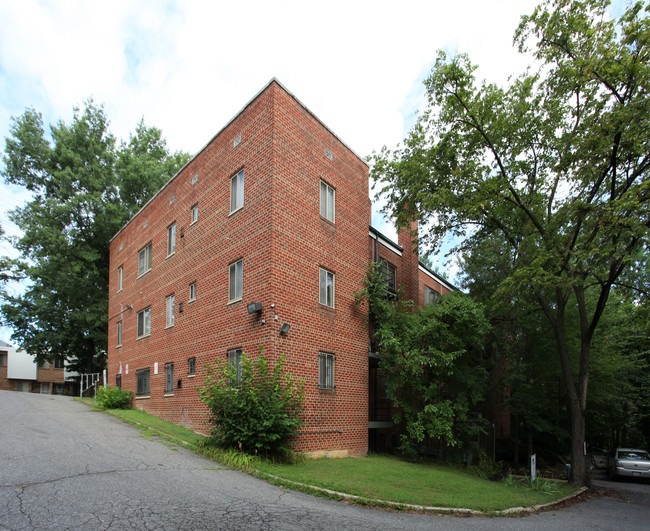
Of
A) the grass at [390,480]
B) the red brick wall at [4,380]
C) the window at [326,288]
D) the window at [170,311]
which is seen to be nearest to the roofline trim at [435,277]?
the window at [326,288]

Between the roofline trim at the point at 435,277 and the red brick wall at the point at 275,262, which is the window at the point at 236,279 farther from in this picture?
the roofline trim at the point at 435,277

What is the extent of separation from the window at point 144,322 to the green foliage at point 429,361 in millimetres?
10219

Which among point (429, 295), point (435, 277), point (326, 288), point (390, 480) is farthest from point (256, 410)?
point (435, 277)

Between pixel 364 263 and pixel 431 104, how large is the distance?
6582mm

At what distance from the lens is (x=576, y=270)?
13477 millimetres

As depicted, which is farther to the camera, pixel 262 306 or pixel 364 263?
pixel 364 263

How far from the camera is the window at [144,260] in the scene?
21234mm

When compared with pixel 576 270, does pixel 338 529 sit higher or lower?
lower

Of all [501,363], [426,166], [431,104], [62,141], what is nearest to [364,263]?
[426,166]

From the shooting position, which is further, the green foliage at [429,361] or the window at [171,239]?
the window at [171,239]

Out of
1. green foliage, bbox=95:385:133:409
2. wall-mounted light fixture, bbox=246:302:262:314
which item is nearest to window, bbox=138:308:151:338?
green foliage, bbox=95:385:133:409

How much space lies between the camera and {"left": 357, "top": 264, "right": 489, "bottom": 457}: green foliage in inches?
580

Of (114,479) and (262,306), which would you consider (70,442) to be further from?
(262,306)

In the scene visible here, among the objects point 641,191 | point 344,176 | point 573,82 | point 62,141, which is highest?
point 62,141
